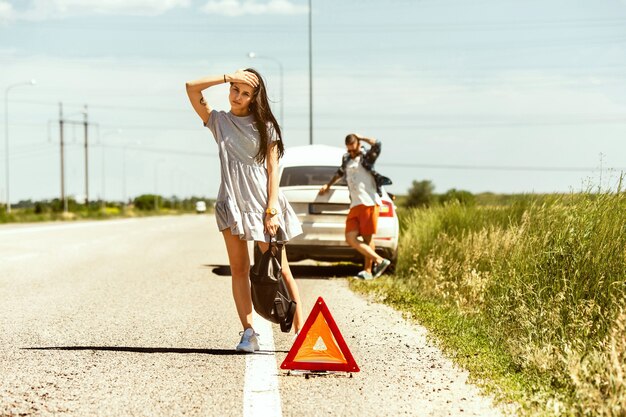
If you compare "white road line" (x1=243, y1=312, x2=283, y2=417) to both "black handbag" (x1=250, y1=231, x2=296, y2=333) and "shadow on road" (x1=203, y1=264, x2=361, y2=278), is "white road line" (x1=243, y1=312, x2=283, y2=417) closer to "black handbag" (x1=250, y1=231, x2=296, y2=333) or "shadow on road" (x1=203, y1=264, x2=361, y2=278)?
"black handbag" (x1=250, y1=231, x2=296, y2=333)

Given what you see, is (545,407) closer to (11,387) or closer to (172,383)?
(172,383)

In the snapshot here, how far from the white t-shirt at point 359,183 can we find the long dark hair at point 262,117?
6.07 meters

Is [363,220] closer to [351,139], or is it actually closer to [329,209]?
[329,209]

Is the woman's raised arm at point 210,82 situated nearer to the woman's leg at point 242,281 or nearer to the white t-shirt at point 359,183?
the woman's leg at point 242,281

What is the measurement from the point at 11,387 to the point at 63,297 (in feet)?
16.2

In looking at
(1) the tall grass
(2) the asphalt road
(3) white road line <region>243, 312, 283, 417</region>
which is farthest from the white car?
(3) white road line <region>243, 312, 283, 417</region>

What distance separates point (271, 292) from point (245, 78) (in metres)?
1.43

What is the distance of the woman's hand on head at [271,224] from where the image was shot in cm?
642

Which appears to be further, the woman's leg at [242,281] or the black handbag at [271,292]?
the woman's leg at [242,281]

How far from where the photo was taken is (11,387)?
545 centimetres

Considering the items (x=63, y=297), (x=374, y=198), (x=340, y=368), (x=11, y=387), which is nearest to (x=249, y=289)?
(x=340, y=368)

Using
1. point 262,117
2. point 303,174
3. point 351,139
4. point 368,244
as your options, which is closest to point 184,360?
point 262,117

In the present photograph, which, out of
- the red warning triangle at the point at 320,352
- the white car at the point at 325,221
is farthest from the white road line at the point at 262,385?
the white car at the point at 325,221

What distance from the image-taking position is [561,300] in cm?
691
